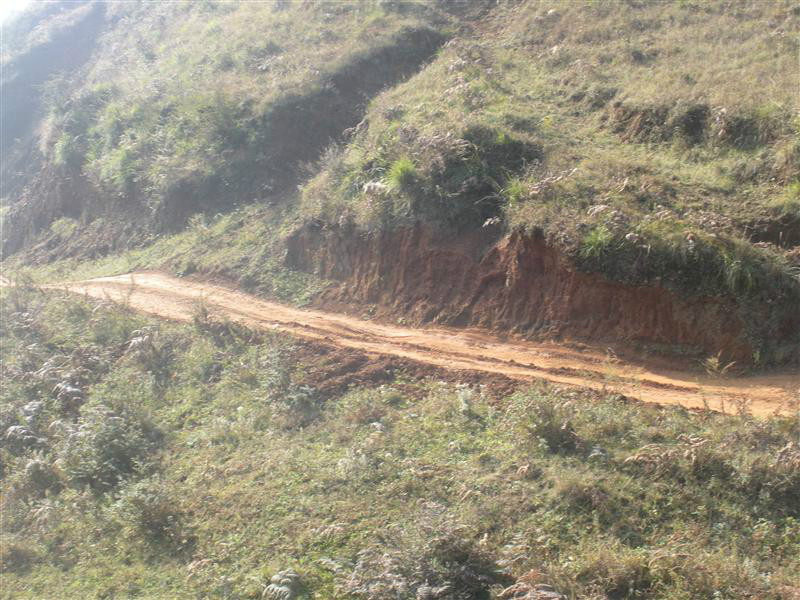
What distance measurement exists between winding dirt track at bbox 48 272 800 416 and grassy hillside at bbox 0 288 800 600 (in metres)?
0.45

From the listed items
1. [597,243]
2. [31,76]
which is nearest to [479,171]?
[597,243]

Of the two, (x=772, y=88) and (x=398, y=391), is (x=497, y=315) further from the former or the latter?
(x=772, y=88)

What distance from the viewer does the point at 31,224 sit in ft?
83.1

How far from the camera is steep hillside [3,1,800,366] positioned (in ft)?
32.2

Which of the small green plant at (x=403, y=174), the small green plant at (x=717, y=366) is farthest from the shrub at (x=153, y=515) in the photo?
the small green plant at (x=717, y=366)

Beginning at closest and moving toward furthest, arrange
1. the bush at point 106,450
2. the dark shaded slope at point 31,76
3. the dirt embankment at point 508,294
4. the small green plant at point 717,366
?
the small green plant at point 717,366 → the dirt embankment at point 508,294 → the bush at point 106,450 → the dark shaded slope at point 31,76

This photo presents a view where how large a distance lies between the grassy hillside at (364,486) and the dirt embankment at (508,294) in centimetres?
147

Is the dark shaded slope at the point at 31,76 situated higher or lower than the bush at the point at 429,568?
higher

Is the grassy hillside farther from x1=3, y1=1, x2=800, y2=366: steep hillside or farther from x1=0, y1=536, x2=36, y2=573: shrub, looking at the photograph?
x1=3, y1=1, x2=800, y2=366: steep hillside

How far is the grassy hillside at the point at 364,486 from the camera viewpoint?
661 cm

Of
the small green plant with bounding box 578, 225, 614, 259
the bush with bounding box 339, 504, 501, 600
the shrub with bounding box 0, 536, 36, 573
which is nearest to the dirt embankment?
the small green plant with bounding box 578, 225, 614, 259

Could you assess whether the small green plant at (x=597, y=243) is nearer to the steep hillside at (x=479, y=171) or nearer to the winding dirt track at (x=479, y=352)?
the steep hillside at (x=479, y=171)

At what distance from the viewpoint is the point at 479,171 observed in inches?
488

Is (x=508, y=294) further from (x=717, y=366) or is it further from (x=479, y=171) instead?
(x=717, y=366)
